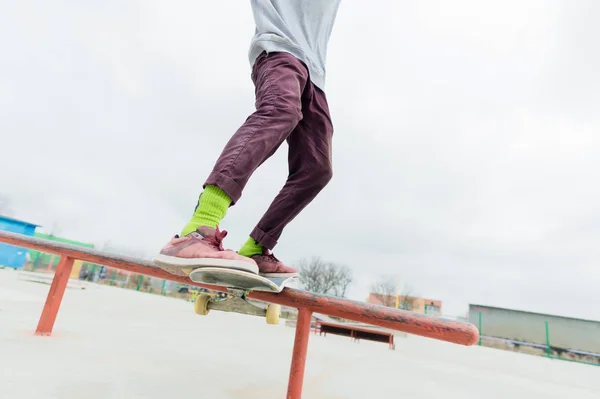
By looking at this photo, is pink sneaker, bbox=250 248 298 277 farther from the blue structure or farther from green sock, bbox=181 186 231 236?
the blue structure

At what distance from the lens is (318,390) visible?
141 centimetres

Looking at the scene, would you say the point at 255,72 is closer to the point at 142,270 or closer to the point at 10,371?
the point at 142,270

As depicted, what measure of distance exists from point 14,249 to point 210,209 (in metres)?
16.6

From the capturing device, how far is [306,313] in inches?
46.9

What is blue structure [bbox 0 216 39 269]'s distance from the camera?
39.6 feet

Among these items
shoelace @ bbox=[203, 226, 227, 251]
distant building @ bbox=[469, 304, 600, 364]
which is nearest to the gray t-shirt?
shoelace @ bbox=[203, 226, 227, 251]

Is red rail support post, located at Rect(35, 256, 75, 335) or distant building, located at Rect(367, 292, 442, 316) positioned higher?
distant building, located at Rect(367, 292, 442, 316)

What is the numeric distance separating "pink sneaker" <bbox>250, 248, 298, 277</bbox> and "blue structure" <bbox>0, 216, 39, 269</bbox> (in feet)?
49.4

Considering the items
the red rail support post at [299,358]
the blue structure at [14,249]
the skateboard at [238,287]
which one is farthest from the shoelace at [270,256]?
the blue structure at [14,249]

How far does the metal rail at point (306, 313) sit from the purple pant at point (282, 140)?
0.32m

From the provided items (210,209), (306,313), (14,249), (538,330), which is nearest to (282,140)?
(210,209)

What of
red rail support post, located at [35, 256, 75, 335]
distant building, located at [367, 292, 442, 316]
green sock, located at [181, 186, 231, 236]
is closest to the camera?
green sock, located at [181, 186, 231, 236]

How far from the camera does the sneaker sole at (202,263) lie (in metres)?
0.89

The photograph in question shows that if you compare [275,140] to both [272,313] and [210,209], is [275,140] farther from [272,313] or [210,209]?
[272,313]
